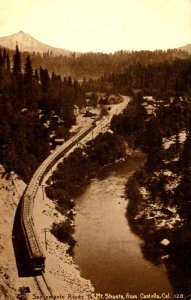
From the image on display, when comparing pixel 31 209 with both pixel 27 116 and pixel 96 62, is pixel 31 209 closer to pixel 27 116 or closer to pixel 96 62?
pixel 27 116

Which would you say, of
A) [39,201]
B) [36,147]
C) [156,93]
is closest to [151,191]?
[39,201]

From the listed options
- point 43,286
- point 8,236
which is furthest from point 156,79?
point 43,286

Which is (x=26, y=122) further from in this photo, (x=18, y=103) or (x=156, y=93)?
(x=156, y=93)

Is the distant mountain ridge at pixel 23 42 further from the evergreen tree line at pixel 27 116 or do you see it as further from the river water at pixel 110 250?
the river water at pixel 110 250

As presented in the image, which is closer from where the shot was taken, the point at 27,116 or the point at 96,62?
the point at 27,116

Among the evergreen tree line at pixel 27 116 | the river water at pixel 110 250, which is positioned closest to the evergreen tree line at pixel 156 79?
the evergreen tree line at pixel 27 116

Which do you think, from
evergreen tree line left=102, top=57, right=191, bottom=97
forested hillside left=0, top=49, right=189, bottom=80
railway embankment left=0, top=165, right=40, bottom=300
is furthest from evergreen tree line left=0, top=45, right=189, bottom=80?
railway embankment left=0, top=165, right=40, bottom=300

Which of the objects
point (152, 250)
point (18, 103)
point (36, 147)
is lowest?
point (152, 250)

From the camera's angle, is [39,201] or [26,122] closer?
[39,201]
